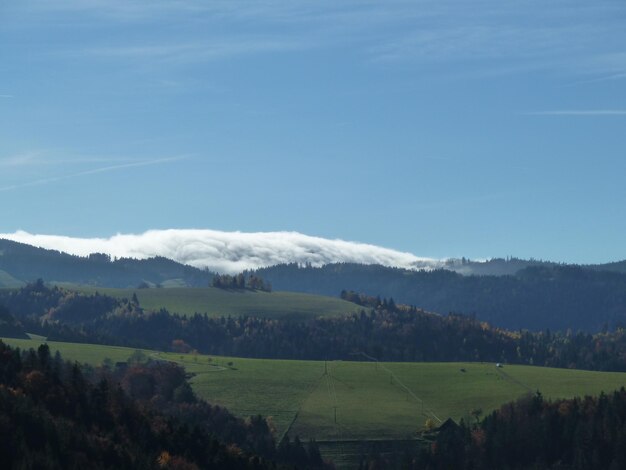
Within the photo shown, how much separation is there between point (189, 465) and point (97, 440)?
19905mm

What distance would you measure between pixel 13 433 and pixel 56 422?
17632mm

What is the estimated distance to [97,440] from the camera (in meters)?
181

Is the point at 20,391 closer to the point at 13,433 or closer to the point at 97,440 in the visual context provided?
the point at 97,440

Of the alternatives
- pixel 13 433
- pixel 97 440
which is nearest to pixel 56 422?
pixel 97 440

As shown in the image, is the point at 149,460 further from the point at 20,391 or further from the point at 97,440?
the point at 20,391

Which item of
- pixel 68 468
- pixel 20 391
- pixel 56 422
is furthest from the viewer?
pixel 20 391

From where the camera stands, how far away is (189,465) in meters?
196

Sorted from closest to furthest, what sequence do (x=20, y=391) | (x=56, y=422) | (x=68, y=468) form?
(x=68, y=468), (x=56, y=422), (x=20, y=391)

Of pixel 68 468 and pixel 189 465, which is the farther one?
pixel 189 465

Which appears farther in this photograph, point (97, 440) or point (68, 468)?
point (97, 440)

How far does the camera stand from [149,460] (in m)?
182

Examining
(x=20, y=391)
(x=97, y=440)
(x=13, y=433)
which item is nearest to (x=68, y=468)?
(x=13, y=433)

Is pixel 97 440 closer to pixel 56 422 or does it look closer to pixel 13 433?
pixel 56 422

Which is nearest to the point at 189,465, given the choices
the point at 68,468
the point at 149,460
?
the point at 149,460
